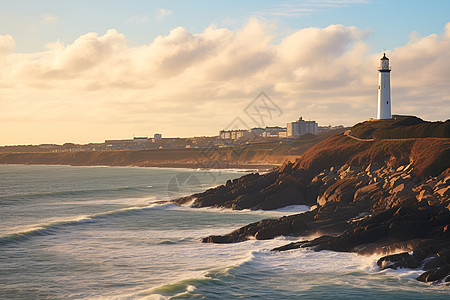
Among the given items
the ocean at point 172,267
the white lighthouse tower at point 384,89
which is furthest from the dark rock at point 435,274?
the white lighthouse tower at point 384,89

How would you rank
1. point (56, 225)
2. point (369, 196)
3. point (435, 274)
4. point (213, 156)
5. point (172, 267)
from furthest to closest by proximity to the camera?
point (213, 156)
point (56, 225)
point (369, 196)
point (172, 267)
point (435, 274)

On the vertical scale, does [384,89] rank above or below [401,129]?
above

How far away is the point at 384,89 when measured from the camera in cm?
6675

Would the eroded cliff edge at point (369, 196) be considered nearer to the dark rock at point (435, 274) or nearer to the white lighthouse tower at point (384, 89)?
the dark rock at point (435, 274)

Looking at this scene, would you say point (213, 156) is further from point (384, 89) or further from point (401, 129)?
point (401, 129)

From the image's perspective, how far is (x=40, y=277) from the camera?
2294 centimetres

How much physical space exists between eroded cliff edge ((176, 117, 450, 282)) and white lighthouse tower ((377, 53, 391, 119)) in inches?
130

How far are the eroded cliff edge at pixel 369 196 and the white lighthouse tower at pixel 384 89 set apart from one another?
3311mm

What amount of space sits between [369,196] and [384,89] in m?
33.9

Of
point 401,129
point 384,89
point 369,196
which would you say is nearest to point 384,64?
point 384,89

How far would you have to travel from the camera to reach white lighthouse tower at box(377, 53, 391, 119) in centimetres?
6650

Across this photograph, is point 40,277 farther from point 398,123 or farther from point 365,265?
Result: point 398,123

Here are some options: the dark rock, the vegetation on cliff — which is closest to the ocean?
the dark rock

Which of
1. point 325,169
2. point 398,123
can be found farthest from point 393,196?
point 398,123
